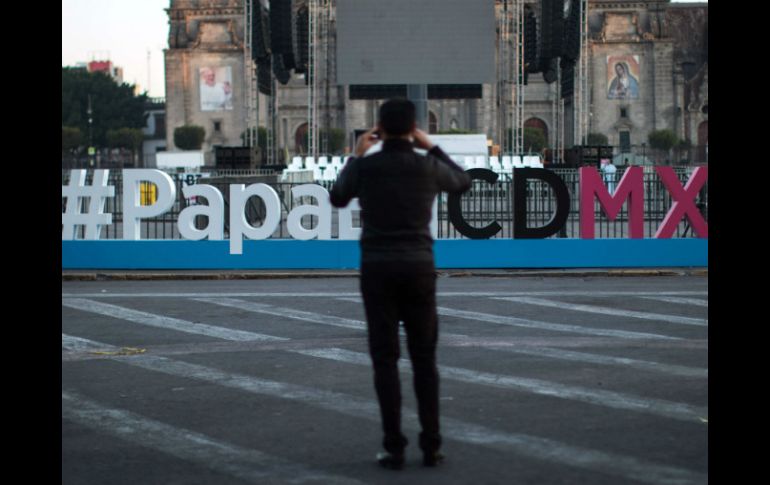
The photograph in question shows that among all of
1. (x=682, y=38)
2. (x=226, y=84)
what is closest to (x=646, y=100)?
(x=682, y=38)

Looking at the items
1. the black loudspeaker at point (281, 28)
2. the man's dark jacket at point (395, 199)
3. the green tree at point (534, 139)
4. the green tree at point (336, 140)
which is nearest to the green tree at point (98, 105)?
the green tree at point (336, 140)

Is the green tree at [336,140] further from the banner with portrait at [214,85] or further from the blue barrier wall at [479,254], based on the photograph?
the blue barrier wall at [479,254]

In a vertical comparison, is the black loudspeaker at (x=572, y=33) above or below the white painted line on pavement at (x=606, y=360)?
above

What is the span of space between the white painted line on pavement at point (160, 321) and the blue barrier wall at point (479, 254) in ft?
9.62

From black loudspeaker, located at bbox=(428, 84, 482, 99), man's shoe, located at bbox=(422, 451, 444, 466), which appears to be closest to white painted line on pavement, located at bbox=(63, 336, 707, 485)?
man's shoe, located at bbox=(422, 451, 444, 466)

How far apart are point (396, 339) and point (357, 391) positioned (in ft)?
6.40

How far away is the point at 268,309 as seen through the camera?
11.9 meters

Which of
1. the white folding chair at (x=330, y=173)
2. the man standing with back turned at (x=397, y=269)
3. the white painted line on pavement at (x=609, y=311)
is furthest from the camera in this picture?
the white folding chair at (x=330, y=173)

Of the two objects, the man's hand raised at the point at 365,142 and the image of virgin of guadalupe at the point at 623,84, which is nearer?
the man's hand raised at the point at 365,142

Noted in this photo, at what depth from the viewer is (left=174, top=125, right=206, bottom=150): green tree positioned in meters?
89.8

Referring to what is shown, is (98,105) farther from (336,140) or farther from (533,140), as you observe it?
(533,140)

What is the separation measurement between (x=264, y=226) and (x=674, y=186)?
541 centimetres

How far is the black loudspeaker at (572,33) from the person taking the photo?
37406 mm

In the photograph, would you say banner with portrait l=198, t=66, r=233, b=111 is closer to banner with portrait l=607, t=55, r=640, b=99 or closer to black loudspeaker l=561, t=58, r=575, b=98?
banner with portrait l=607, t=55, r=640, b=99
